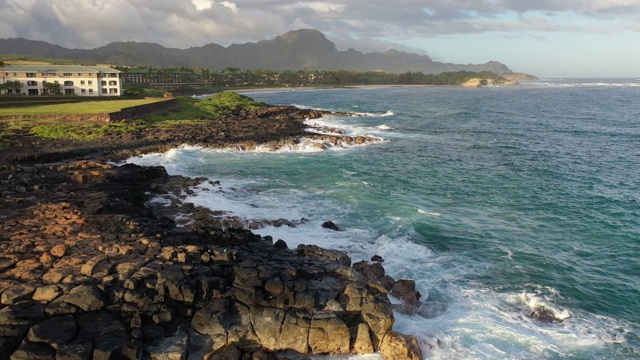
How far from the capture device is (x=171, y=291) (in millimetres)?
17641

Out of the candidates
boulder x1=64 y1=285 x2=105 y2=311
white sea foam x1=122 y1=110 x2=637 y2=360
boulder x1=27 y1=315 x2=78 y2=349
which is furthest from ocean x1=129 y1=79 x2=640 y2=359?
boulder x1=27 y1=315 x2=78 y2=349

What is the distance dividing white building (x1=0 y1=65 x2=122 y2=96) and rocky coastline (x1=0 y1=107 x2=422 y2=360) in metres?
63.5

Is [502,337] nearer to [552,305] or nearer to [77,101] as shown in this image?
[552,305]

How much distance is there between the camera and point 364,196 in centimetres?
3706

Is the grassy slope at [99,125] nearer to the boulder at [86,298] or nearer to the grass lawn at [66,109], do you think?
the grass lawn at [66,109]

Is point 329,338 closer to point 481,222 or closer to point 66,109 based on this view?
point 481,222

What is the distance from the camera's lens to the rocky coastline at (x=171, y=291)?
1559 cm

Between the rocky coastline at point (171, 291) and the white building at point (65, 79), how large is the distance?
63498 millimetres

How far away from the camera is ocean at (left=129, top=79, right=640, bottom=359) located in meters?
19.4

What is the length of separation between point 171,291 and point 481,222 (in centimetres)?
2146

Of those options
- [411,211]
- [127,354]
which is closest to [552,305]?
[411,211]

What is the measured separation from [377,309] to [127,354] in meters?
8.84

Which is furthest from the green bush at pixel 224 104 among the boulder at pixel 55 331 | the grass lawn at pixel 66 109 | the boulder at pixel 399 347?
the boulder at pixel 399 347

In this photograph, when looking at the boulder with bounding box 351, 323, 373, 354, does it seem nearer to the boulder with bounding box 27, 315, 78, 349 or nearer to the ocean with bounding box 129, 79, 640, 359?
the ocean with bounding box 129, 79, 640, 359
